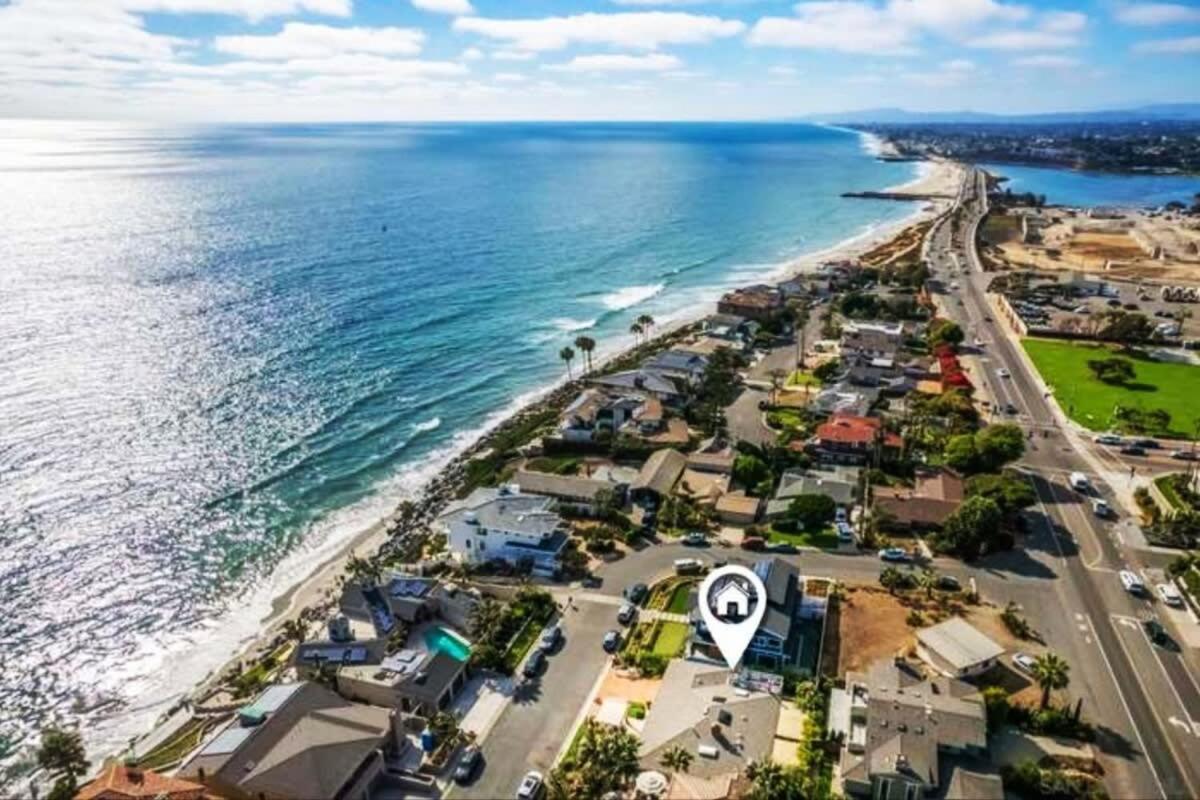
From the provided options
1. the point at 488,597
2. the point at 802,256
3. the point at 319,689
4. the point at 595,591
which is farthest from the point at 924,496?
the point at 802,256

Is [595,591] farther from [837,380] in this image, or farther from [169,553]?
[837,380]

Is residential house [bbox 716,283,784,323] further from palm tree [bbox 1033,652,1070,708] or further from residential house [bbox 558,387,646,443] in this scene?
palm tree [bbox 1033,652,1070,708]

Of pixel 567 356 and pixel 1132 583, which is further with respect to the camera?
pixel 567 356

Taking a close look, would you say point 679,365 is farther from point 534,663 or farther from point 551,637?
point 534,663

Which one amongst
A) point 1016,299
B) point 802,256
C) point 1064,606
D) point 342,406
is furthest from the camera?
point 802,256

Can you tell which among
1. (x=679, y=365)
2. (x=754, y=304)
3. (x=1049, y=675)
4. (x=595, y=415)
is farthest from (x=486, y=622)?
(x=754, y=304)

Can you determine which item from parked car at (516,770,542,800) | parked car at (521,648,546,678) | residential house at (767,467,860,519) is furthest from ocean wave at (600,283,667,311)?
parked car at (516,770,542,800)

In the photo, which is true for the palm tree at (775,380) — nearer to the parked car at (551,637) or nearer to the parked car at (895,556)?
the parked car at (895,556)
